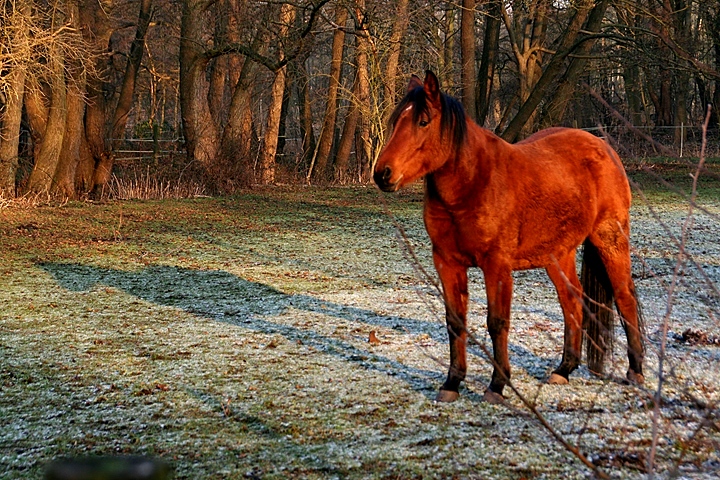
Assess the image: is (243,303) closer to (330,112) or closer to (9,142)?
(9,142)

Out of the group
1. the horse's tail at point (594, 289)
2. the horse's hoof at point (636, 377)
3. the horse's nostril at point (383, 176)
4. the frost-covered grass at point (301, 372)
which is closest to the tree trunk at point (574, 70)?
the frost-covered grass at point (301, 372)

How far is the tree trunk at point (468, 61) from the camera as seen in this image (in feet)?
77.4

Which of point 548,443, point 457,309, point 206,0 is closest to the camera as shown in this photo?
point 548,443

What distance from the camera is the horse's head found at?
15.6ft

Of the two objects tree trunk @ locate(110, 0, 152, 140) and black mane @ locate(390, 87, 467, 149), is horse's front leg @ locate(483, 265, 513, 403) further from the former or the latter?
tree trunk @ locate(110, 0, 152, 140)

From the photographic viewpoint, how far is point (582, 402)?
5211 millimetres

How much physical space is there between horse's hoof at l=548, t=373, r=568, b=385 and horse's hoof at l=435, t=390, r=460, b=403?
0.78 m

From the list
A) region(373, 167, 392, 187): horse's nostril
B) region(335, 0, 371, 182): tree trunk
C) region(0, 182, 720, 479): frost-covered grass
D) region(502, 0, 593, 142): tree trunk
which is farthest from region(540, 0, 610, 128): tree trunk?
region(373, 167, 392, 187): horse's nostril

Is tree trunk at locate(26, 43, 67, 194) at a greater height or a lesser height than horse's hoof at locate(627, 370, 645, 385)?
greater

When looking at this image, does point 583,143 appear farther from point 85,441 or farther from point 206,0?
point 206,0

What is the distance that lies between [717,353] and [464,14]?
1997cm

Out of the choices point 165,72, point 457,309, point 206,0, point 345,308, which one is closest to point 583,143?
point 457,309

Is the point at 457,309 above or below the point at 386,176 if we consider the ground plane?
below

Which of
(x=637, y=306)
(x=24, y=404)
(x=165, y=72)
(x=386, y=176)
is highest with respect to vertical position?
(x=165, y=72)
